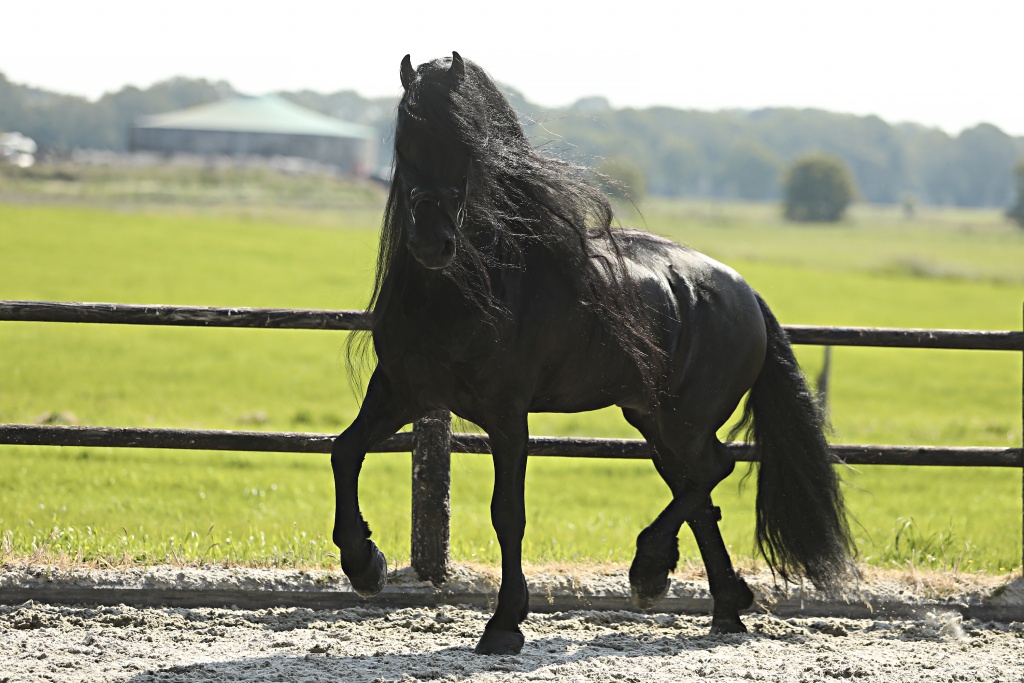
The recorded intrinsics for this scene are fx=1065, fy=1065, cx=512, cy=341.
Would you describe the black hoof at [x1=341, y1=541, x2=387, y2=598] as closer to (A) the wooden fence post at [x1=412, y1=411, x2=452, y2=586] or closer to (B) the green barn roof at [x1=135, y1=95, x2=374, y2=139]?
(A) the wooden fence post at [x1=412, y1=411, x2=452, y2=586]

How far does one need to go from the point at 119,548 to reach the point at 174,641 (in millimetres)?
1205

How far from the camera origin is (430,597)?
4.94 metres

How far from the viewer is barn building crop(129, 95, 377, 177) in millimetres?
135000

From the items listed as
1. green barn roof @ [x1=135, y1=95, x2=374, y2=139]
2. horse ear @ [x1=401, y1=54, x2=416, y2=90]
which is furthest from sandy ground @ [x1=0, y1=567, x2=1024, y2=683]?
green barn roof @ [x1=135, y1=95, x2=374, y2=139]

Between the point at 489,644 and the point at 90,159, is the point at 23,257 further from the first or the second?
the point at 90,159

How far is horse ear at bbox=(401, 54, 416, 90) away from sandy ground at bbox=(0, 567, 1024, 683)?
6.96ft

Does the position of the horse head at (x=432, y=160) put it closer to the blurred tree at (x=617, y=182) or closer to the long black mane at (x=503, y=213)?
the long black mane at (x=503, y=213)

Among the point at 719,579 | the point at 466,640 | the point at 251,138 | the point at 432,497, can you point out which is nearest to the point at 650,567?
the point at 719,579

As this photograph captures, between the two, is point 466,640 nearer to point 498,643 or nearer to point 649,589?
point 498,643

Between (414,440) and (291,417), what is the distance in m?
8.54

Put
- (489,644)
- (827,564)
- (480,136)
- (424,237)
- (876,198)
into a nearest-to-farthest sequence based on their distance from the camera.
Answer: (424,237)
(480,136)
(489,644)
(827,564)
(876,198)

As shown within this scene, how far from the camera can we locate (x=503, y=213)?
3.93m

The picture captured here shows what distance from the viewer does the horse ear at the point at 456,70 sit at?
3695 millimetres

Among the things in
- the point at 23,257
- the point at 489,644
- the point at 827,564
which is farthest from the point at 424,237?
the point at 23,257
